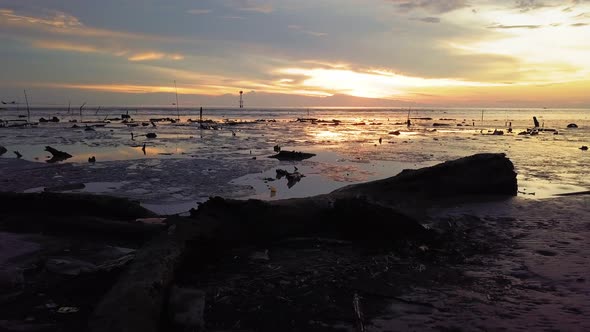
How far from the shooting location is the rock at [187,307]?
455cm

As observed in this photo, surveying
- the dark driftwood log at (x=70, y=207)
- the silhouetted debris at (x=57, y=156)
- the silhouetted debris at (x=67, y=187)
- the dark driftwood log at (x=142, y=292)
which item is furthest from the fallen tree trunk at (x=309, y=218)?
the silhouetted debris at (x=57, y=156)

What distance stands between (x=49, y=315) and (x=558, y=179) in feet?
50.4

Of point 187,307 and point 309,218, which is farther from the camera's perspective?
point 309,218

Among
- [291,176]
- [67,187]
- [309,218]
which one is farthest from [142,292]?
[291,176]

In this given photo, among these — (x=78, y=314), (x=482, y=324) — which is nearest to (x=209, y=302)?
(x=78, y=314)

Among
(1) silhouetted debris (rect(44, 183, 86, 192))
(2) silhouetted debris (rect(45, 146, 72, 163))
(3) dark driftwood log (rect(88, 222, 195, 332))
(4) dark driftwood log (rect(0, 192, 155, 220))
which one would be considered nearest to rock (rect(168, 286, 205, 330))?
(3) dark driftwood log (rect(88, 222, 195, 332))

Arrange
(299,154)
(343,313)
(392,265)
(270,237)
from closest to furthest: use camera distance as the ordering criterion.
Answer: (343,313), (392,265), (270,237), (299,154)

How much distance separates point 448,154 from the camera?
22.8 m

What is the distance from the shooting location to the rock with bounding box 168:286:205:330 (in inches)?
179

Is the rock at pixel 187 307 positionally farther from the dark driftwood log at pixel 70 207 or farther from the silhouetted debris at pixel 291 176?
the silhouetted debris at pixel 291 176

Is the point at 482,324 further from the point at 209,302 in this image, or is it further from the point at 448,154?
the point at 448,154

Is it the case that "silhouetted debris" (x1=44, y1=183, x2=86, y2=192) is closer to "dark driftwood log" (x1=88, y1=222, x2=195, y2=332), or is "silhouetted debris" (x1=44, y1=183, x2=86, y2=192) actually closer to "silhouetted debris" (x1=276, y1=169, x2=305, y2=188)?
"silhouetted debris" (x1=276, y1=169, x2=305, y2=188)

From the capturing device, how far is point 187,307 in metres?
4.85

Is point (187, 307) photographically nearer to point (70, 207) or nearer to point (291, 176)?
point (70, 207)
